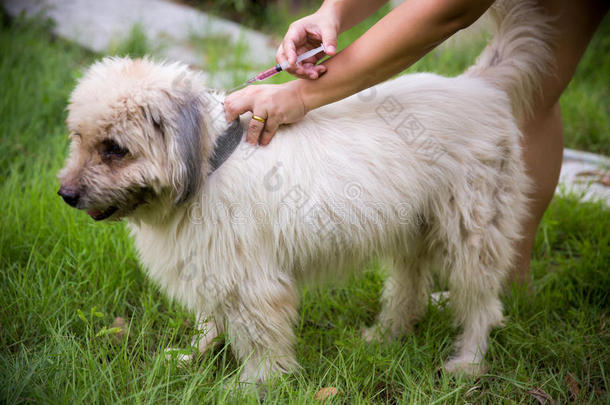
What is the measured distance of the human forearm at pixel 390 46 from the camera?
1.78 m

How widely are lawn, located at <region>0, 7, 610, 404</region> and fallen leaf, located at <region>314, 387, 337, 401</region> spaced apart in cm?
3

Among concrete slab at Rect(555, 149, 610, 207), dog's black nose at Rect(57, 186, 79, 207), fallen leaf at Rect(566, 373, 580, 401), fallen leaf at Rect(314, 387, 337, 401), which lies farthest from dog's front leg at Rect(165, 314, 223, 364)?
concrete slab at Rect(555, 149, 610, 207)

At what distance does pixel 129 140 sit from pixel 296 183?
2.05 ft

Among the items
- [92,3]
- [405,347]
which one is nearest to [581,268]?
[405,347]

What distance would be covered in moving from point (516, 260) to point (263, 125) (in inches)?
67.0

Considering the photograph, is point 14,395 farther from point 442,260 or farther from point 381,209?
point 442,260

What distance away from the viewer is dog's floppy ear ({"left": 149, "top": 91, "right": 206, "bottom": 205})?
173 centimetres

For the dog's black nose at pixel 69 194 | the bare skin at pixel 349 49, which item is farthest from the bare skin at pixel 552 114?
the dog's black nose at pixel 69 194

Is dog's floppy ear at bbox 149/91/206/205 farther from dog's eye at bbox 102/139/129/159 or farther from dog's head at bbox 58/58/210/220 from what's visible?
dog's eye at bbox 102/139/129/159

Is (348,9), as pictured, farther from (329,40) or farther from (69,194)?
(69,194)

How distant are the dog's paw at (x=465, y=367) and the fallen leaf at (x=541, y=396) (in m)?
0.23

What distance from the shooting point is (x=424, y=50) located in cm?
189

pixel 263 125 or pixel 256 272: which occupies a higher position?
pixel 263 125

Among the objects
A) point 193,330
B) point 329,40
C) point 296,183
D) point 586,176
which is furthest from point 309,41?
point 586,176
